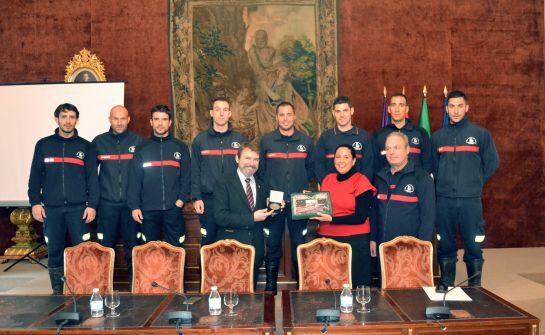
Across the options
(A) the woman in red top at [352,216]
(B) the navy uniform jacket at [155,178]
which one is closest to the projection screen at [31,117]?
(B) the navy uniform jacket at [155,178]

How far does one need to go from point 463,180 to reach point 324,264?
2.01m

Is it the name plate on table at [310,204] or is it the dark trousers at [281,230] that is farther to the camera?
the dark trousers at [281,230]

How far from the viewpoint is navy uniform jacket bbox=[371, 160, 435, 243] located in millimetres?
3787

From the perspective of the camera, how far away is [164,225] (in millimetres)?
4742

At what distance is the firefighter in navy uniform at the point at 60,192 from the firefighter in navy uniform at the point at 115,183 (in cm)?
15

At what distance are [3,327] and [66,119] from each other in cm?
271

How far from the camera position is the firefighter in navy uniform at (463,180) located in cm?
456

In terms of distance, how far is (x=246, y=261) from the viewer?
3234 millimetres

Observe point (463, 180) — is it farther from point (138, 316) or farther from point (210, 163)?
point (138, 316)

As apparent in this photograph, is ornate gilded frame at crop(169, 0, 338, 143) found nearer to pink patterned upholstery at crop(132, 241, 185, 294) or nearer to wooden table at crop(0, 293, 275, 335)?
pink patterned upholstery at crop(132, 241, 185, 294)

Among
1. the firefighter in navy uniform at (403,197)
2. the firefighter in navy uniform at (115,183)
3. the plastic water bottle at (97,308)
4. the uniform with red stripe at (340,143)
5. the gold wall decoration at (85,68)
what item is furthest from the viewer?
the gold wall decoration at (85,68)

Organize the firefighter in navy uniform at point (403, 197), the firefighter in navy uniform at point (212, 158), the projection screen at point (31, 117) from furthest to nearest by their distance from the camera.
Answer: the projection screen at point (31, 117) → the firefighter in navy uniform at point (212, 158) → the firefighter in navy uniform at point (403, 197)

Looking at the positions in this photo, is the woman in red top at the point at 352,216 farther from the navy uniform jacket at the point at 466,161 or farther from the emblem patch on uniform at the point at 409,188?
the navy uniform jacket at the point at 466,161

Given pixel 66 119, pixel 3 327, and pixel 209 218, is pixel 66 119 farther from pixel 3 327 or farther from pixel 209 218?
pixel 3 327
